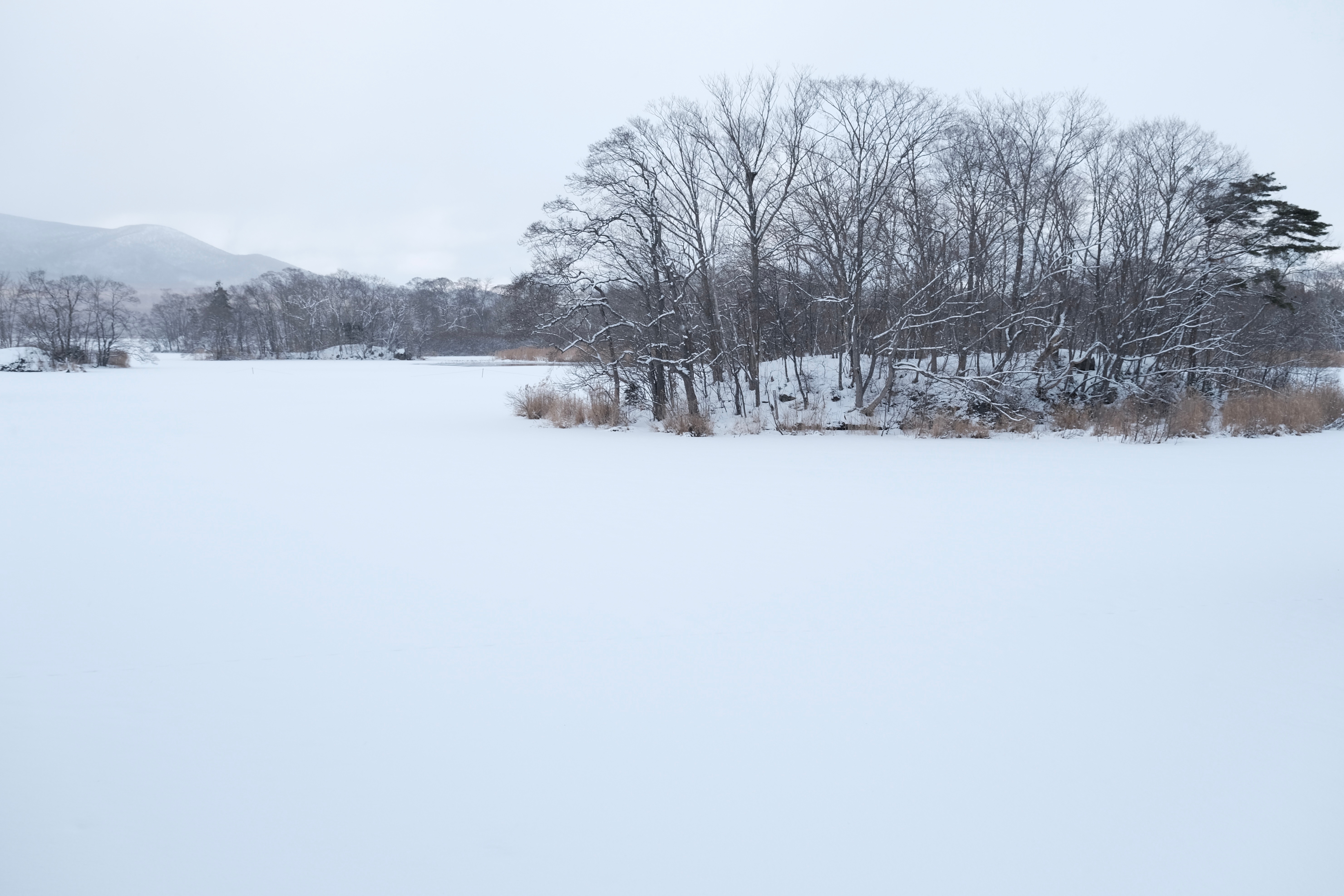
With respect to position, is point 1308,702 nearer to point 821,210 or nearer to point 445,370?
point 821,210

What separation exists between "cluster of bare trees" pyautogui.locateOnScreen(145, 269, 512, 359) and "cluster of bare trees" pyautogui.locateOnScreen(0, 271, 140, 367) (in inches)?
677

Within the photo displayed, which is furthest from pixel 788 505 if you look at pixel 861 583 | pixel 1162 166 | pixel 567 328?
pixel 1162 166

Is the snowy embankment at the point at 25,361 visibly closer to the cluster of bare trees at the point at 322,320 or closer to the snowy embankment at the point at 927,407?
the cluster of bare trees at the point at 322,320

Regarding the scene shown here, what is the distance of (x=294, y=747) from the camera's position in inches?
124

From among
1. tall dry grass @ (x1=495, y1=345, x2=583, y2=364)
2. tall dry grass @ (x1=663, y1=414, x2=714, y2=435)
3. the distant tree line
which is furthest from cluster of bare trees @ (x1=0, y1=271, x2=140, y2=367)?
tall dry grass @ (x1=663, y1=414, x2=714, y2=435)

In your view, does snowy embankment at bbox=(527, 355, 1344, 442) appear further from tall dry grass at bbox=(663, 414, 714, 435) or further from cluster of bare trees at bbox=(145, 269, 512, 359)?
cluster of bare trees at bbox=(145, 269, 512, 359)

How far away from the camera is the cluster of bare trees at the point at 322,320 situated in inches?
3059

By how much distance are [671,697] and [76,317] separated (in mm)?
61368

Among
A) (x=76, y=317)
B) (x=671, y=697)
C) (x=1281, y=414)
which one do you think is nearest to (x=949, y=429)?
(x=1281, y=414)

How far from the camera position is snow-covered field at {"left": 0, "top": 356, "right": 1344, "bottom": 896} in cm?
247

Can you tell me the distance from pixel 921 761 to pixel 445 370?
4803cm

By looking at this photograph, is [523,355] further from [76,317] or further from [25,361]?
[25,361]

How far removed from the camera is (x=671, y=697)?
11.8 ft

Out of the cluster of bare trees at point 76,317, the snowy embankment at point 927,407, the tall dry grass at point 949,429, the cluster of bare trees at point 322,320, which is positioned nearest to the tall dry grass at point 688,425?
the snowy embankment at point 927,407
